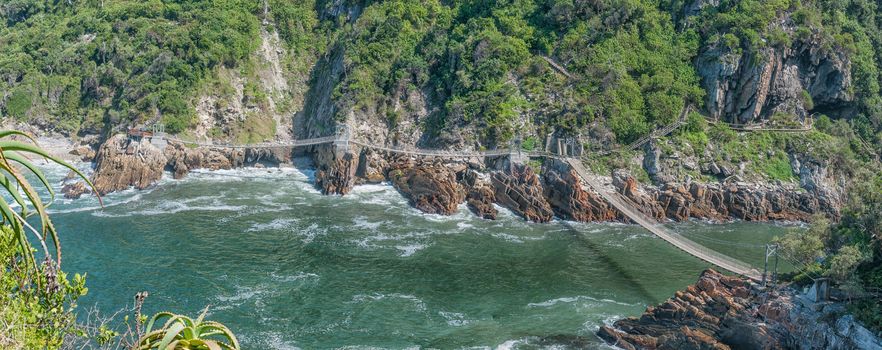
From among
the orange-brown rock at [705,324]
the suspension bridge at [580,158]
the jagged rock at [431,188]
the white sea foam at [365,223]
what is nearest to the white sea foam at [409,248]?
the white sea foam at [365,223]

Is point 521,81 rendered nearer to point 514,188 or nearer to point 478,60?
point 478,60

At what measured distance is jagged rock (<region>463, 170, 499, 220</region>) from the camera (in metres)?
45.4

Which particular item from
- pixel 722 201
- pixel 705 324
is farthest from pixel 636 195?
pixel 705 324

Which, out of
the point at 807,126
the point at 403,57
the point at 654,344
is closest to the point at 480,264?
the point at 654,344

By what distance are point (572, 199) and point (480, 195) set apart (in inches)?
236

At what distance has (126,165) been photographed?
162 feet

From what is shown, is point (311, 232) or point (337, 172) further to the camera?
point (337, 172)

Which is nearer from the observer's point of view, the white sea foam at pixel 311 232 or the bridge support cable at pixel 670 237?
the bridge support cable at pixel 670 237

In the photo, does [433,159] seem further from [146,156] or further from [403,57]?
[146,156]

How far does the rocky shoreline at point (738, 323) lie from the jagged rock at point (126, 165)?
35.1m

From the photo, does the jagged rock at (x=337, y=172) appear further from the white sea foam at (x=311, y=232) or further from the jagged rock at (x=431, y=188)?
the white sea foam at (x=311, y=232)

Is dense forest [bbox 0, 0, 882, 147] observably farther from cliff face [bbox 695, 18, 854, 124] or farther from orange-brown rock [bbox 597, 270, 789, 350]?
orange-brown rock [bbox 597, 270, 789, 350]

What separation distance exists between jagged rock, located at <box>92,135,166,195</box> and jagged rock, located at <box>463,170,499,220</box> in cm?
2199

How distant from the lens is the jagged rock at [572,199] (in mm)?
45156
